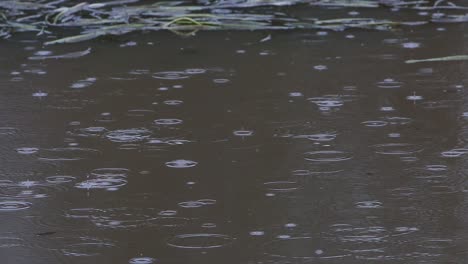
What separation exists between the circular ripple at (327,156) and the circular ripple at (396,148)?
0.68 ft

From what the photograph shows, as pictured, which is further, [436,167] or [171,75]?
[171,75]

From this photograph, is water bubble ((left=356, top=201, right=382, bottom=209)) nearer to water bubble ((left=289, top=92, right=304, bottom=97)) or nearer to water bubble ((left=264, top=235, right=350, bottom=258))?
water bubble ((left=264, top=235, right=350, bottom=258))

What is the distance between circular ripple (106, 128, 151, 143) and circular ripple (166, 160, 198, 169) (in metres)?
0.49

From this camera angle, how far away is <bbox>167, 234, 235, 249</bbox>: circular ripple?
16.0 ft

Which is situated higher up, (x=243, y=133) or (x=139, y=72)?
(x=139, y=72)

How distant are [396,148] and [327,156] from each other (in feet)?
1.42

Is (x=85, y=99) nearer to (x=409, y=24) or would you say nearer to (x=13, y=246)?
(x=13, y=246)

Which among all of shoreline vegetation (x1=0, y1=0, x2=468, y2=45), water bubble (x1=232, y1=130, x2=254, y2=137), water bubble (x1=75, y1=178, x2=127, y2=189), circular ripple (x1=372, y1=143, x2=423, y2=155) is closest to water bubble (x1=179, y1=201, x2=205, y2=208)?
water bubble (x1=75, y1=178, x2=127, y2=189)

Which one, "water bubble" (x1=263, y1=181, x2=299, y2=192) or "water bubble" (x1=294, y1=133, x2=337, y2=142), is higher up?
"water bubble" (x1=294, y1=133, x2=337, y2=142)

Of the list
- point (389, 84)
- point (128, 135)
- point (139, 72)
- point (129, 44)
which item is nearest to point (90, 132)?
point (128, 135)

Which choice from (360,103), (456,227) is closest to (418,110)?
(360,103)

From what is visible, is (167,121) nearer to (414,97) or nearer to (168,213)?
(168,213)

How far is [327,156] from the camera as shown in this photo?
6062mm

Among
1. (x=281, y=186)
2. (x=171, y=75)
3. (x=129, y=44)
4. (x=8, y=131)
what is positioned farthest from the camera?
(x=129, y=44)
